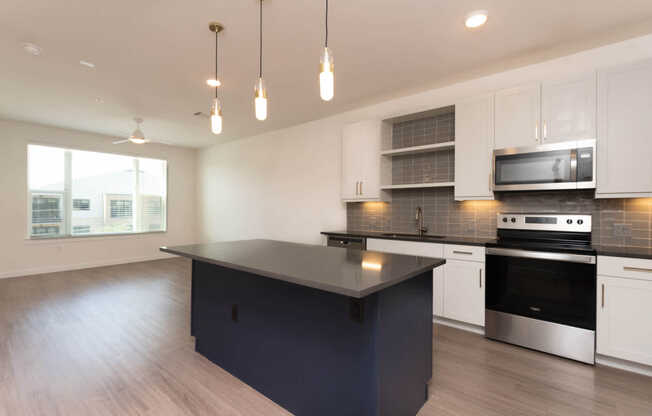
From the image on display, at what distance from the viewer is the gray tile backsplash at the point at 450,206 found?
105 inches

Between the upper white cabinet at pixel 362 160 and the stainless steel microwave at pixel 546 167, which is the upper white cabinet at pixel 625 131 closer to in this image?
the stainless steel microwave at pixel 546 167

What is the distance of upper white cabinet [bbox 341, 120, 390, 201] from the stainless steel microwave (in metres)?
1.41

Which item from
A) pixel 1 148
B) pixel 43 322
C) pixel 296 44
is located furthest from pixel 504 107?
pixel 1 148

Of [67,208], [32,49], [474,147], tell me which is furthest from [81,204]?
[474,147]

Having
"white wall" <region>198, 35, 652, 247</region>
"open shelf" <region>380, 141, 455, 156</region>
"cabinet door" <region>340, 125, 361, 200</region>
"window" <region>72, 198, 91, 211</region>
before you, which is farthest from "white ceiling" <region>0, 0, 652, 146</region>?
"window" <region>72, 198, 91, 211</region>

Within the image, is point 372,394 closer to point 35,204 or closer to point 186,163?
point 35,204

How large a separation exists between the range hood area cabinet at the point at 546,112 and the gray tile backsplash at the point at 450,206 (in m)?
0.56

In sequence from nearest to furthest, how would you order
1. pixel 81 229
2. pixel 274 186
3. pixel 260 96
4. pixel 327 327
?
1. pixel 327 327
2. pixel 260 96
3. pixel 274 186
4. pixel 81 229

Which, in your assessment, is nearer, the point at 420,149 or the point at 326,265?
the point at 326,265

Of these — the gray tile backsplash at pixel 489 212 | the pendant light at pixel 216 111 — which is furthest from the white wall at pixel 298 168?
the pendant light at pixel 216 111

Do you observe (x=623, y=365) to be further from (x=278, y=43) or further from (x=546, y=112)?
(x=278, y=43)

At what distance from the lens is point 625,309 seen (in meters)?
2.30

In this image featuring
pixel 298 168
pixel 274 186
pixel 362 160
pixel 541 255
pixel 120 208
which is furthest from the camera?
pixel 120 208

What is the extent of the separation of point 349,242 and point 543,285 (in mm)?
2075
